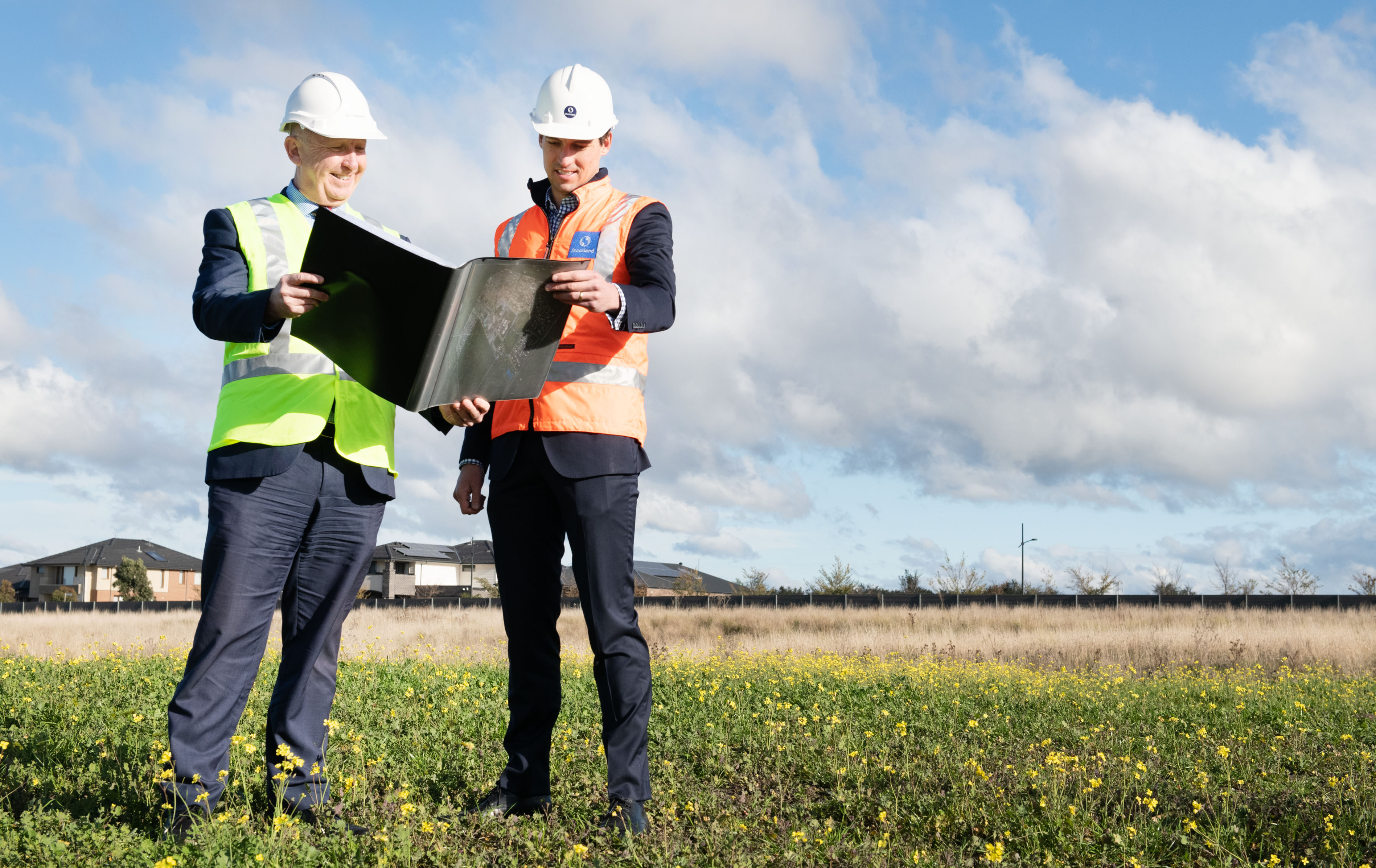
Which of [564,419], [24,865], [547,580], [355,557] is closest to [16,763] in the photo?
[24,865]

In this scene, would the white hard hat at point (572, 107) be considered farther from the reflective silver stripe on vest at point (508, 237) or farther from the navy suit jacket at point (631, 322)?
the reflective silver stripe on vest at point (508, 237)

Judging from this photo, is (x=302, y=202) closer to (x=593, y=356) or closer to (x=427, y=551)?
(x=593, y=356)

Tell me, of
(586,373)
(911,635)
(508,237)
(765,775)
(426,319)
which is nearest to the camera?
(426,319)

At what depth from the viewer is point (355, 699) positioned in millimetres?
5945

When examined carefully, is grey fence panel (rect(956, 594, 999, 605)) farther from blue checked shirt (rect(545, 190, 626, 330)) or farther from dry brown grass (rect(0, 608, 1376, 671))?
blue checked shirt (rect(545, 190, 626, 330))

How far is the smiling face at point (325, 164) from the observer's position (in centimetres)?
317

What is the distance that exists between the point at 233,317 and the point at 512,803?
2.00 metres

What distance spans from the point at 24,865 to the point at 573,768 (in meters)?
2.09

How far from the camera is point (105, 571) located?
6938 centimetres

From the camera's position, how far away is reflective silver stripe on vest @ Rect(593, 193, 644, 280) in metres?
3.38

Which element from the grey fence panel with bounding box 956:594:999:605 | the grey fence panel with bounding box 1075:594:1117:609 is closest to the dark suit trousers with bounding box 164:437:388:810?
the grey fence panel with bounding box 956:594:999:605

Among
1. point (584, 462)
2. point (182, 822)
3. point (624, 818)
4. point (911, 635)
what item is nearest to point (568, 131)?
point (584, 462)

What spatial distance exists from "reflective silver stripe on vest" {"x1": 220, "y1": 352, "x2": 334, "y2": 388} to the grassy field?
1364 millimetres

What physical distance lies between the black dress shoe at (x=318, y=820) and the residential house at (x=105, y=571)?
232 ft
